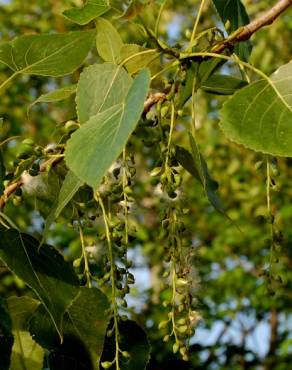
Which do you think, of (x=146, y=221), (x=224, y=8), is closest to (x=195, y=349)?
(x=146, y=221)

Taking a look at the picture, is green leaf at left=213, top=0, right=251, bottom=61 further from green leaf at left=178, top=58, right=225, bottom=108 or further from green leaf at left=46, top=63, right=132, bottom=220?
green leaf at left=46, top=63, right=132, bottom=220

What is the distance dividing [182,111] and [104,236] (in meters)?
0.16

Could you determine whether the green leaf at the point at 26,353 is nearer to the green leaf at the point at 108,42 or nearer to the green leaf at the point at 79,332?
the green leaf at the point at 79,332

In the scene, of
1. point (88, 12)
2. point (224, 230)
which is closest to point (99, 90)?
point (88, 12)

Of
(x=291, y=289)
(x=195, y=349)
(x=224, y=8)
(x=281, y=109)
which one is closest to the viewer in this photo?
(x=281, y=109)

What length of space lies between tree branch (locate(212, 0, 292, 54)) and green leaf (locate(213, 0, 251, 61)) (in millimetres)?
53

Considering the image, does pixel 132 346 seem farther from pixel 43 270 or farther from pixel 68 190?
pixel 68 190

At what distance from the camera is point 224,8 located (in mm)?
1080

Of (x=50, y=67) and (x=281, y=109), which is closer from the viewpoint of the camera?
(x=281, y=109)

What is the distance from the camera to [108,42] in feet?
3.17

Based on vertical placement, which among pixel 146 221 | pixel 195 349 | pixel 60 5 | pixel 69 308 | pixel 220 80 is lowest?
pixel 146 221

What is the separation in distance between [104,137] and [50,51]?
0.88 ft

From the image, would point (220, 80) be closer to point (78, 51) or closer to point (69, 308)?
point (78, 51)

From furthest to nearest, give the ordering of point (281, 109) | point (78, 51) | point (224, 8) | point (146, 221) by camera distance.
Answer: point (146, 221)
point (224, 8)
point (78, 51)
point (281, 109)
